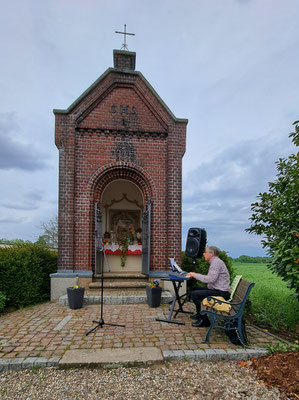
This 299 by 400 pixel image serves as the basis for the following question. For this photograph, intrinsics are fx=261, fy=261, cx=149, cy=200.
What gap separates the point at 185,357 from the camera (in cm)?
386

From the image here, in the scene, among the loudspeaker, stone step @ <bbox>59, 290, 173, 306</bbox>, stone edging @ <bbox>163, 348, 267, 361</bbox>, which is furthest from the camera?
stone step @ <bbox>59, 290, 173, 306</bbox>

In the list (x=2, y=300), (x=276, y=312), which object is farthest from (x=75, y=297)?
(x=276, y=312)

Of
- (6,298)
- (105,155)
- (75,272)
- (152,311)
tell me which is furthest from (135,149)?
(6,298)

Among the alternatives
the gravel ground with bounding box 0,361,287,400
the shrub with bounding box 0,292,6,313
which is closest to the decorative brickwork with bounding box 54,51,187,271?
the shrub with bounding box 0,292,6,313

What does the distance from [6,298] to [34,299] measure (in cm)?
75

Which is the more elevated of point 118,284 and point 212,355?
point 118,284

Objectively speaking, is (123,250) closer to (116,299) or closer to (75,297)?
(116,299)

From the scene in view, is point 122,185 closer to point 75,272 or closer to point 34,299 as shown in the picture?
point 75,272

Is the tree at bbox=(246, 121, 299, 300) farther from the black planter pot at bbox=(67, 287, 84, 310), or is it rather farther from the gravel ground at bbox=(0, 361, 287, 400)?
the black planter pot at bbox=(67, 287, 84, 310)

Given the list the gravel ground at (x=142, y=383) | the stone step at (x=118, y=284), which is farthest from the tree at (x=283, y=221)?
the stone step at (x=118, y=284)

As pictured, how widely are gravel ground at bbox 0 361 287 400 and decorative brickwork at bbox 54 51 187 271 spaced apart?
4.27 m

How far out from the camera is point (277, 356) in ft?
12.2

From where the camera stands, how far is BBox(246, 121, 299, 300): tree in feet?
15.5

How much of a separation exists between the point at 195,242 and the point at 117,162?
3.64 meters
